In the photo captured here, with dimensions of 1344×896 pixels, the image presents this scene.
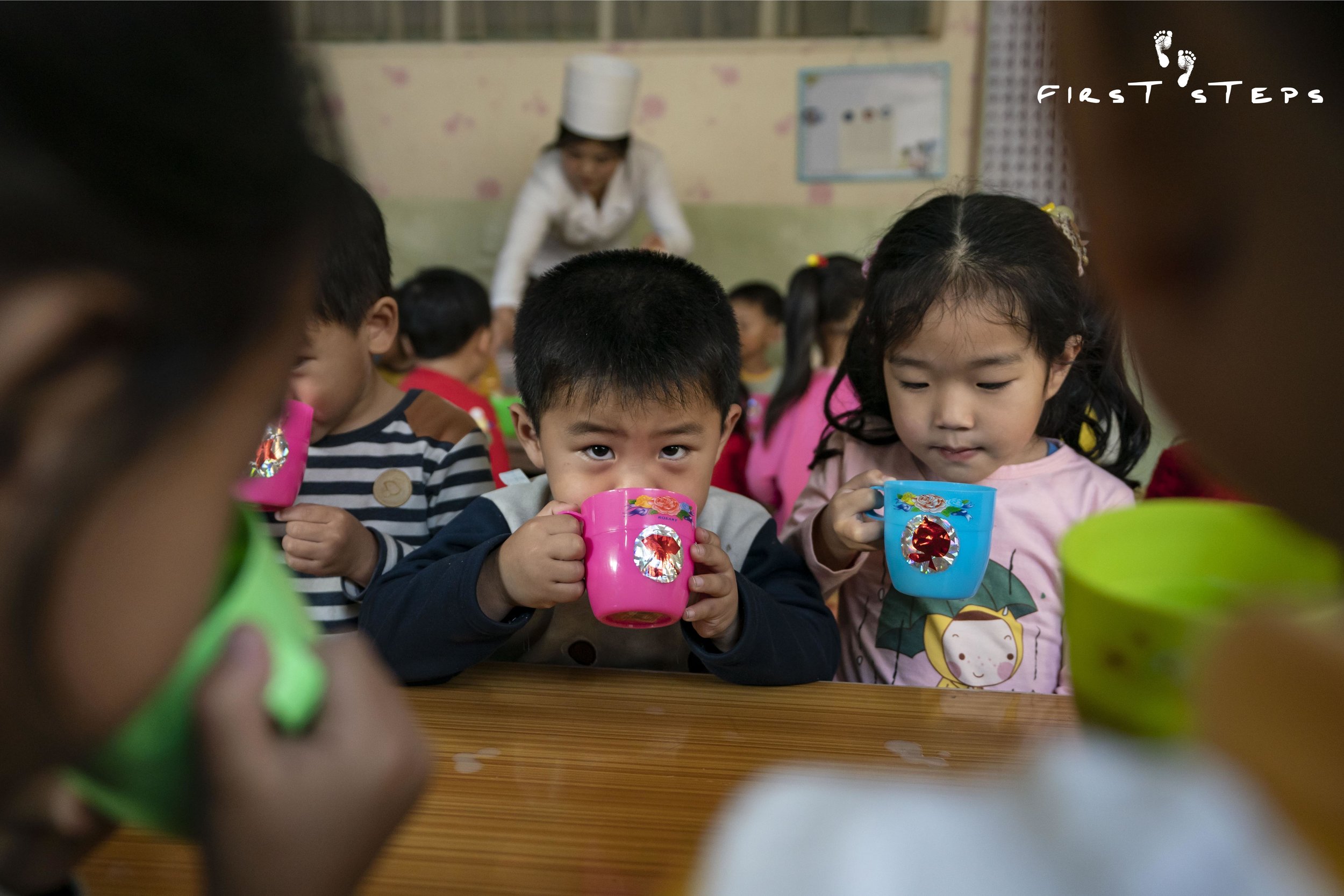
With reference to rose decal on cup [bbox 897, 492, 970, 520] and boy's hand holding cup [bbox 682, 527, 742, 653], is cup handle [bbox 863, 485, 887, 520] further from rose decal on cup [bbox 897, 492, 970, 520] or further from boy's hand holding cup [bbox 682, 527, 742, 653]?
boy's hand holding cup [bbox 682, 527, 742, 653]

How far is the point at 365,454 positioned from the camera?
4.89 ft

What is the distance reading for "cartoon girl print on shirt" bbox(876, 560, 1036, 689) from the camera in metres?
1.33

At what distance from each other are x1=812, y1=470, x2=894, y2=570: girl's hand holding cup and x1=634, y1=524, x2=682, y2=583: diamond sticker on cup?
34cm

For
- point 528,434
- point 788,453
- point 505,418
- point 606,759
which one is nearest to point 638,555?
point 606,759

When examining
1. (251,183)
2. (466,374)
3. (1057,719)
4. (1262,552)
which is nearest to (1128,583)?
(1262,552)

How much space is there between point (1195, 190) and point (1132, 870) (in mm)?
169

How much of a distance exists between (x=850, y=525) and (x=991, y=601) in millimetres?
314

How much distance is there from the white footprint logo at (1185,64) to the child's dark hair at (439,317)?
8.86ft

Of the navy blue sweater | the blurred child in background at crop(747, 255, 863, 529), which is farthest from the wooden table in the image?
the blurred child in background at crop(747, 255, 863, 529)

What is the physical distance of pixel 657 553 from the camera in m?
0.91

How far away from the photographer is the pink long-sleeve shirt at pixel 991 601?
1328 millimetres

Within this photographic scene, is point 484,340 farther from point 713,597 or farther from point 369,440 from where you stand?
point 713,597

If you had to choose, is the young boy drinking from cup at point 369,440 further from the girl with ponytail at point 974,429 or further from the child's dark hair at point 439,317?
the child's dark hair at point 439,317

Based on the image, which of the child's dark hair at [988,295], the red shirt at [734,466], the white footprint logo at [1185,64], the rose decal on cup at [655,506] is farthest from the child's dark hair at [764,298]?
the white footprint logo at [1185,64]
